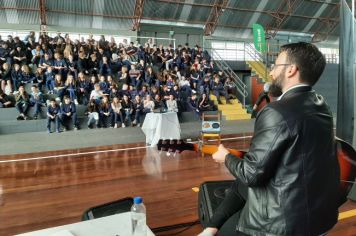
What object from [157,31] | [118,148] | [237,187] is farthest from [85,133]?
[157,31]

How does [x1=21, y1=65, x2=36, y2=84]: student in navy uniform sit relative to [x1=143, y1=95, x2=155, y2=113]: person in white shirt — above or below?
above

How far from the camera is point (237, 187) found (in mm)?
1902

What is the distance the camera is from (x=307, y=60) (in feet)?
4.25

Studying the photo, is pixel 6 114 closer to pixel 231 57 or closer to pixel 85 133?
pixel 85 133

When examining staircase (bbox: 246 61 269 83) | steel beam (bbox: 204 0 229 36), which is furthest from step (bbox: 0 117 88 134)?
steel beam (bbox: 204 0 229 36)

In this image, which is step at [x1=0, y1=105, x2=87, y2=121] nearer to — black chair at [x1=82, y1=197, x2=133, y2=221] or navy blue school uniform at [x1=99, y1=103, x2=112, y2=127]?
navy blue school uniform at [x1=99, y1=103, x2=112, y2=127]

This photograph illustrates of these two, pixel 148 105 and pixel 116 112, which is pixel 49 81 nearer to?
pixel 116 112

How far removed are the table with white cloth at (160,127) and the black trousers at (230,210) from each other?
515 centimetres

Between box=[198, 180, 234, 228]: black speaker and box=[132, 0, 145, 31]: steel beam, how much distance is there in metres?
14.5

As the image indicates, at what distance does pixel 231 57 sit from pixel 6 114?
13.2m

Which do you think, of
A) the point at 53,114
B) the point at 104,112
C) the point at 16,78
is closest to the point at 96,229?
the point at 53,114

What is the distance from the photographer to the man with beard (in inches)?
48.6

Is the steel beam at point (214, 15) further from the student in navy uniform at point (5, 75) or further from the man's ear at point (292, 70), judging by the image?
the man's ear at point (292, 70)

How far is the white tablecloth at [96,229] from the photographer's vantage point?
1431 millimetres
